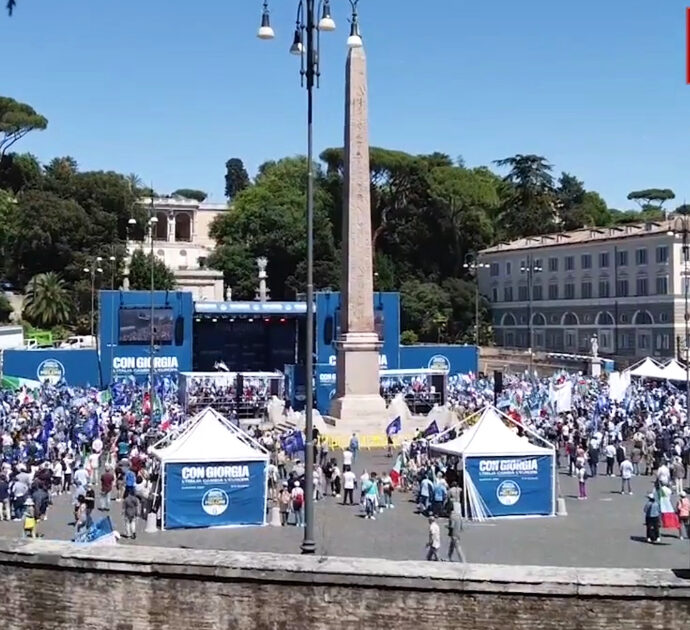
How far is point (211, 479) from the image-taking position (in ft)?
61.8

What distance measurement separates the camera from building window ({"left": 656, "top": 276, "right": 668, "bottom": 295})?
195ft

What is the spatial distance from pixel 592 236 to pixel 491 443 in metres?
50.5

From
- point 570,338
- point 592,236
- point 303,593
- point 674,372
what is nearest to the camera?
point 303,593

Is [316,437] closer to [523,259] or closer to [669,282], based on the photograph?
[669,282]

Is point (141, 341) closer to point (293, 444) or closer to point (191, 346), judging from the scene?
point (191, 346)

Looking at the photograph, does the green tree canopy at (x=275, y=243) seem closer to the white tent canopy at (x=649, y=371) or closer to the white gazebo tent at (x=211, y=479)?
the white tent canopy at (x=649, y=371)

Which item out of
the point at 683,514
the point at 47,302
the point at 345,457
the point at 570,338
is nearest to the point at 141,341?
the point at 47,302

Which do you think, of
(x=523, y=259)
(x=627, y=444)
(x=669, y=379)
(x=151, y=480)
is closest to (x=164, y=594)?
(x=151, y=480)

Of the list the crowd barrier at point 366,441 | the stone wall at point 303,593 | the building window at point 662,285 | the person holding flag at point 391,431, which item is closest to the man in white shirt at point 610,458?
the person holding flag at point 391,431

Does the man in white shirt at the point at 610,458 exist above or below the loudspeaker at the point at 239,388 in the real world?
below

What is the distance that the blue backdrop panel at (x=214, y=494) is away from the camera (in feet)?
61.1

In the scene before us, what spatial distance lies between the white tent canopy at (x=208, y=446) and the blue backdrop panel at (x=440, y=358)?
112 ft

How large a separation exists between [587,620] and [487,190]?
255 feet

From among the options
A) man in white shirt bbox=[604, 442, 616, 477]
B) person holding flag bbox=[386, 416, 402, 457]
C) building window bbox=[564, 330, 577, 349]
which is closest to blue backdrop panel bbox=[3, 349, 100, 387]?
person holding flag bbox=[386, 416, 402, 457]
